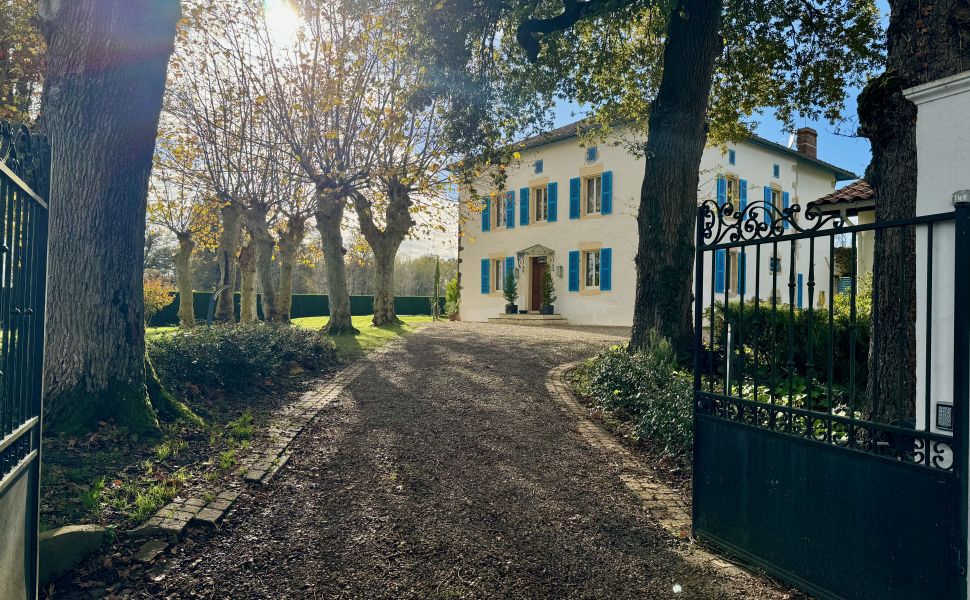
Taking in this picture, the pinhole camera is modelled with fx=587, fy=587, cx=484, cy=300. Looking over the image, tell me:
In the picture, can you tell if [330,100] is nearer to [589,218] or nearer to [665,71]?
[665,71]

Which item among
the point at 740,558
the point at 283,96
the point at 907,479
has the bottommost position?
the point at 740,558

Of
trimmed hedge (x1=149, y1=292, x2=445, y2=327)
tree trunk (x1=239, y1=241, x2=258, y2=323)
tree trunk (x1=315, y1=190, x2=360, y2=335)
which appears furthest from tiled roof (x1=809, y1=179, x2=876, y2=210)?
trimmed hedge (x1=149, y1=292, x2=445, y2=327)

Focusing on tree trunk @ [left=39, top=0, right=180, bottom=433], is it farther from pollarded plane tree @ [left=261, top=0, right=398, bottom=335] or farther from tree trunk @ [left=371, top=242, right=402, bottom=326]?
tree trunk @ [left=371, top=242, right=402, bottom=326]

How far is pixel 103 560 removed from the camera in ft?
10.5

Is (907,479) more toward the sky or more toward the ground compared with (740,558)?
more toward the sky

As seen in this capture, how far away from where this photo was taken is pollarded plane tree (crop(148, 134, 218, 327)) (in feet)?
48.4

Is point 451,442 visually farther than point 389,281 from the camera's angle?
No

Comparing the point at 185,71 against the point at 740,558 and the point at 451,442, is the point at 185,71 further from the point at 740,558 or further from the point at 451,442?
the point at 740,558

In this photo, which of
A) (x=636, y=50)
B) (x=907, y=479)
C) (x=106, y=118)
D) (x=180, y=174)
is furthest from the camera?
(x=180, y=174)

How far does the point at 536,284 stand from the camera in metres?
22.9

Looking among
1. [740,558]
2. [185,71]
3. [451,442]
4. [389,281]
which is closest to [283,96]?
[185,71]

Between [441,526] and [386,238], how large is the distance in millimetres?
15699

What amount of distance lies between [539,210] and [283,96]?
1157 cm

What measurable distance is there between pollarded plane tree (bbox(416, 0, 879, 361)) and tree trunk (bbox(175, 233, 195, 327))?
13930 millimetres
